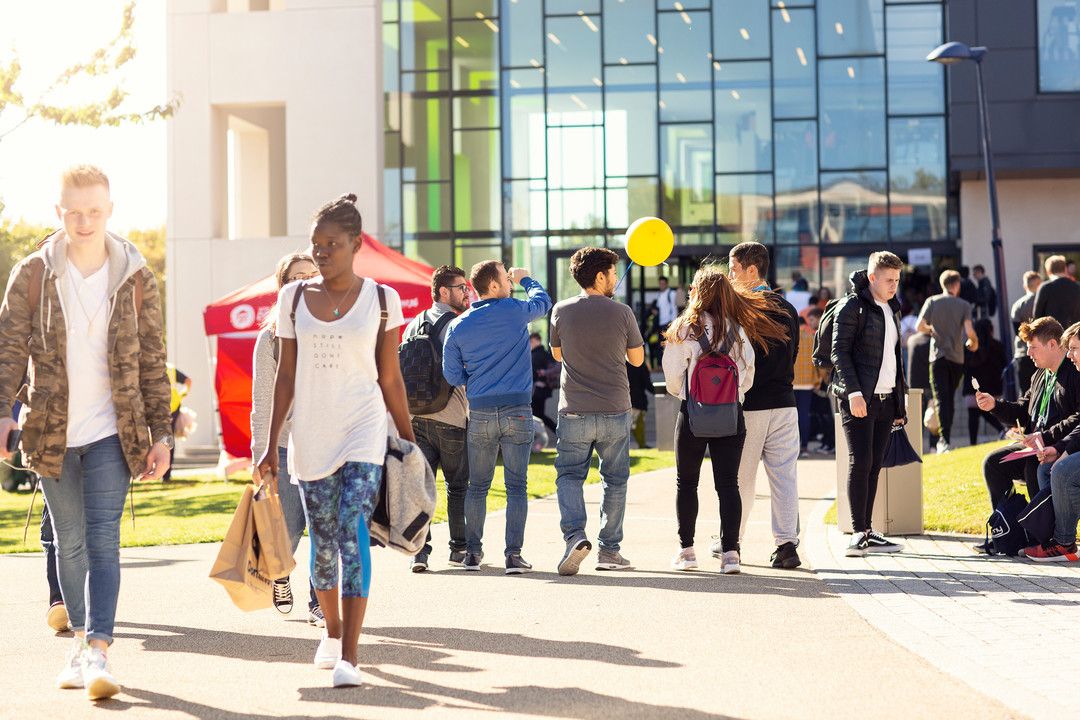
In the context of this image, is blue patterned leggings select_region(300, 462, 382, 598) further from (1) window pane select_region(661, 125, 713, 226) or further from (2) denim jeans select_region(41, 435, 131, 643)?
(1) window pane select_region(661, 125, 713, 226)

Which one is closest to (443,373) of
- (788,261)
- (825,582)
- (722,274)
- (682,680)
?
(722,274)

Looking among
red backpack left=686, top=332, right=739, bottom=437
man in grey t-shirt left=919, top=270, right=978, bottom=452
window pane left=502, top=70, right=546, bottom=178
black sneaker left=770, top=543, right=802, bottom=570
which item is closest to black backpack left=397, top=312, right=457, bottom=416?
red backpack left=686, top=332, right=739, bottom=437

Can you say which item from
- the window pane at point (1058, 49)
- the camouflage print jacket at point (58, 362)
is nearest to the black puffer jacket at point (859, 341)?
the camouflage print jacket at point (58, 362)

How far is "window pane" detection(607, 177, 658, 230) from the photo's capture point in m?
30.9

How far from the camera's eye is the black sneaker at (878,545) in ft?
31.8

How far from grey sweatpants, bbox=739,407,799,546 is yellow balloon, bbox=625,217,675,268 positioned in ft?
8.42

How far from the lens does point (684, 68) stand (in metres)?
30.9

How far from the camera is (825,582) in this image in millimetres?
8516

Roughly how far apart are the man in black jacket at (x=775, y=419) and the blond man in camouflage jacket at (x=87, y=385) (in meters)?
4.35

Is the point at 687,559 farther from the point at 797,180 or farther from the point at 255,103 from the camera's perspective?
the point at 255,103

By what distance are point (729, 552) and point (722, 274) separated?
1647 millimetres

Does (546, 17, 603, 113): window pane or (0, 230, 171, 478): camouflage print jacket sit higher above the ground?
(546, 17, 603, 113): window pane

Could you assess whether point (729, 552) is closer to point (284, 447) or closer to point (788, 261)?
point (284, 447)

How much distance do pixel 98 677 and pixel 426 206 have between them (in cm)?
2614
